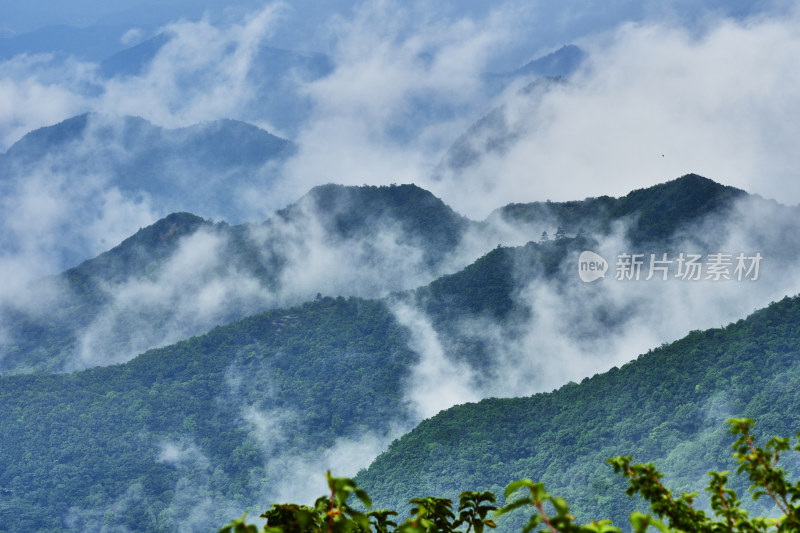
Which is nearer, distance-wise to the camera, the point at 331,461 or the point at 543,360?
the point at 331,461

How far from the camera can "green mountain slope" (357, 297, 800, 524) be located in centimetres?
3622

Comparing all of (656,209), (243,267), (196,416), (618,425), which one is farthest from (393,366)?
(243,267)

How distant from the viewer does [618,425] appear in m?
42.7

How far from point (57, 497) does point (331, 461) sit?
19179 millimetres

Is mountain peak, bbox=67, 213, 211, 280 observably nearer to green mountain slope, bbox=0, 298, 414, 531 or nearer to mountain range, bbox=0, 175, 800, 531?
mountain range, bbox=0, 175, 800, 531

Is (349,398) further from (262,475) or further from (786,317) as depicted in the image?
(786,317)

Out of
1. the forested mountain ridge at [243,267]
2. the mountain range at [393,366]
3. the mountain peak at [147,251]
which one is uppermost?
the mountain peak at [147,251]

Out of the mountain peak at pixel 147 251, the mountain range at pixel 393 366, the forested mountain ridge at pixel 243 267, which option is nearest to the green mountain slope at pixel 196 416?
the mountain range at pixel 393 366

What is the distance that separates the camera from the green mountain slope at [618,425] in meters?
36.2

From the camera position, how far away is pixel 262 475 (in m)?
52.4

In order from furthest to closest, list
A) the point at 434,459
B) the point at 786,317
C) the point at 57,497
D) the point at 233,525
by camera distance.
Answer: the point at 57,497
the point at 434,459
the point at 786,317
the point at 233,525

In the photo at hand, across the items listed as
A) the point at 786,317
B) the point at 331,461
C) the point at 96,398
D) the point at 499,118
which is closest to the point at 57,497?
the point at 96,398

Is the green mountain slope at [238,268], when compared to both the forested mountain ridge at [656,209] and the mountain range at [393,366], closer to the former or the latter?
the mountain range at [393,366]

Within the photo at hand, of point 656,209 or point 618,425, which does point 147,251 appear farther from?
point 618,425
